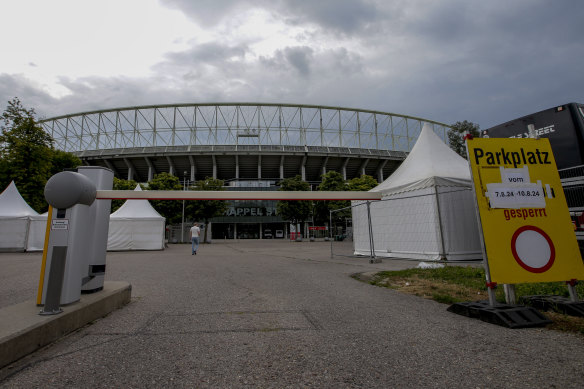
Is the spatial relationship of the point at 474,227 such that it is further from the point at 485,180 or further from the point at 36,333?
the point at 36,333

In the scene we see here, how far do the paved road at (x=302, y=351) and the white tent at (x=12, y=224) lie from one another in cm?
1899

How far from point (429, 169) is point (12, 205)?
2255cm

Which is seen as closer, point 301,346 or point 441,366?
point 441,366

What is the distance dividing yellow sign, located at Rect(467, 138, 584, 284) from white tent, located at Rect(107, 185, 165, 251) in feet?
65.5

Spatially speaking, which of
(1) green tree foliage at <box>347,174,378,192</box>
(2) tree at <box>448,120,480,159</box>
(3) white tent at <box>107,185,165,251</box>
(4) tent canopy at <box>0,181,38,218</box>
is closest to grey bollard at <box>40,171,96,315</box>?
(3) white tent at <box>107,185,165,251</box>

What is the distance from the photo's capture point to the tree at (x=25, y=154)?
19594mm

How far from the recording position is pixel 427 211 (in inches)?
366

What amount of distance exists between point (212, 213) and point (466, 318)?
32366 mm

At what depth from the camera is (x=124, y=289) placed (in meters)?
4.08

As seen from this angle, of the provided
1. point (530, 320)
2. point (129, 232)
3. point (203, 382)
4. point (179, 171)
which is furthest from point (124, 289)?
point (179, 171)

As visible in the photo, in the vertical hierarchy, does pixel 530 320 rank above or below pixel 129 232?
below

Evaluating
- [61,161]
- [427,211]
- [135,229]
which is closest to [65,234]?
[427,211]

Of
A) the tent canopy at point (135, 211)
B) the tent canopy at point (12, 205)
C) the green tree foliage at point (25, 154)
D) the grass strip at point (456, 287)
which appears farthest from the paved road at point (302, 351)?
the green tree foliage at point (25, 154)

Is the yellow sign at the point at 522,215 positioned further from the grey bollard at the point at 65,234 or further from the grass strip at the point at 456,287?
the grey bollard at the point at 65,234
